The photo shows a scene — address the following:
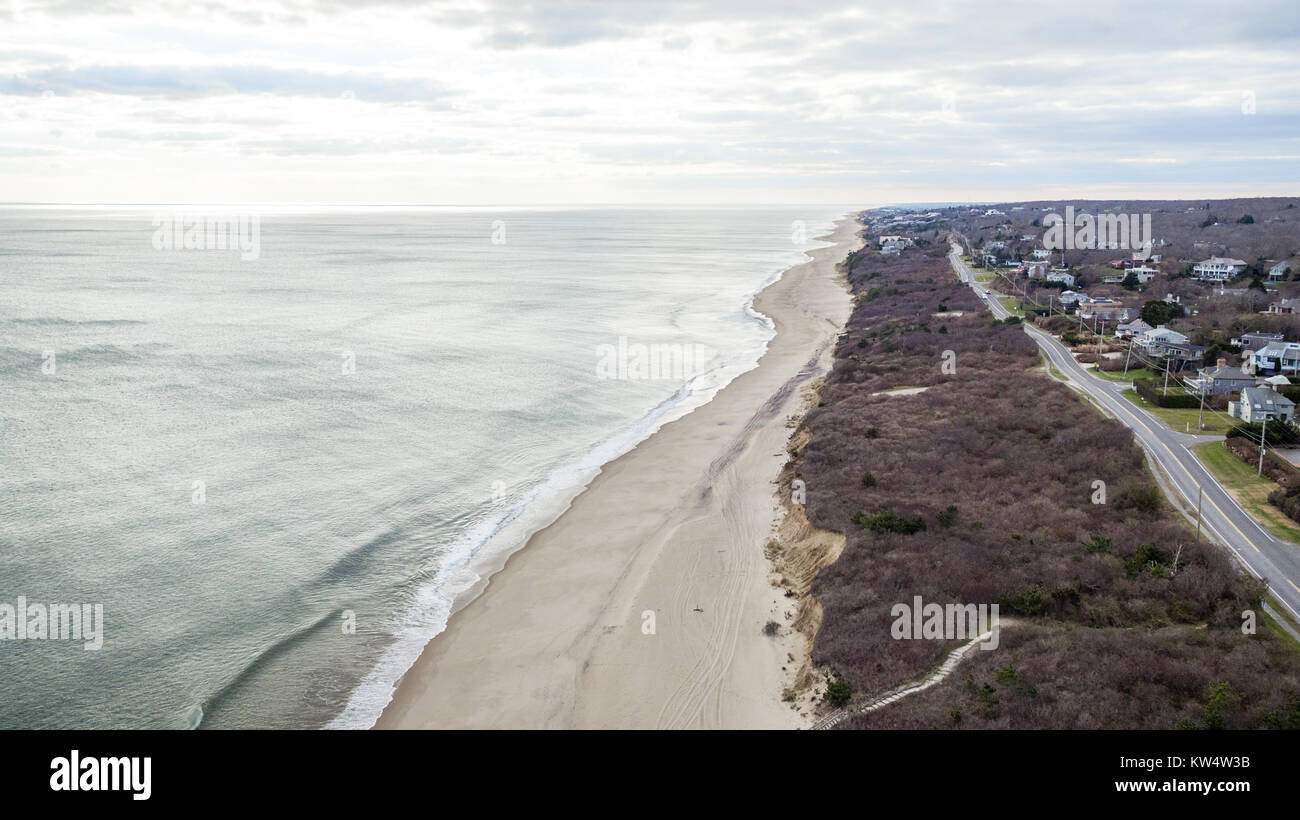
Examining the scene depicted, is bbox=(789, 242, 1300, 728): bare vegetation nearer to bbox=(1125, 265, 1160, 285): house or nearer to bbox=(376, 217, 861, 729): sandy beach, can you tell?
bbox=(376, 217, 861, 729): sandy beach

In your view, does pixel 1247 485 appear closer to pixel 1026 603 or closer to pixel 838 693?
pixel 1026 603

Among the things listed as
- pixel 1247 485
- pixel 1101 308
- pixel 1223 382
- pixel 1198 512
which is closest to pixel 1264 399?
pixel 1223 382

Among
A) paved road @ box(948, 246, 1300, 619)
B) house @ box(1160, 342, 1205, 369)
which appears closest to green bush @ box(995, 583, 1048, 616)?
paved road @ box(948, 246, 1300, 619)

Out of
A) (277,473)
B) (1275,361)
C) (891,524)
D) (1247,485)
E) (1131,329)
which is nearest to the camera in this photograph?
(891,524)

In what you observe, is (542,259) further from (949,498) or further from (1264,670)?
(1264,670)

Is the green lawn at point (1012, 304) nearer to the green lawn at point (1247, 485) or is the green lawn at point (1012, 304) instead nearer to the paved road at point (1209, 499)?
the paved road at point (1209, 499)

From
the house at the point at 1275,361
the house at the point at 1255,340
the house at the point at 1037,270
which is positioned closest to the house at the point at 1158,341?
the house at the point at 1255,340
